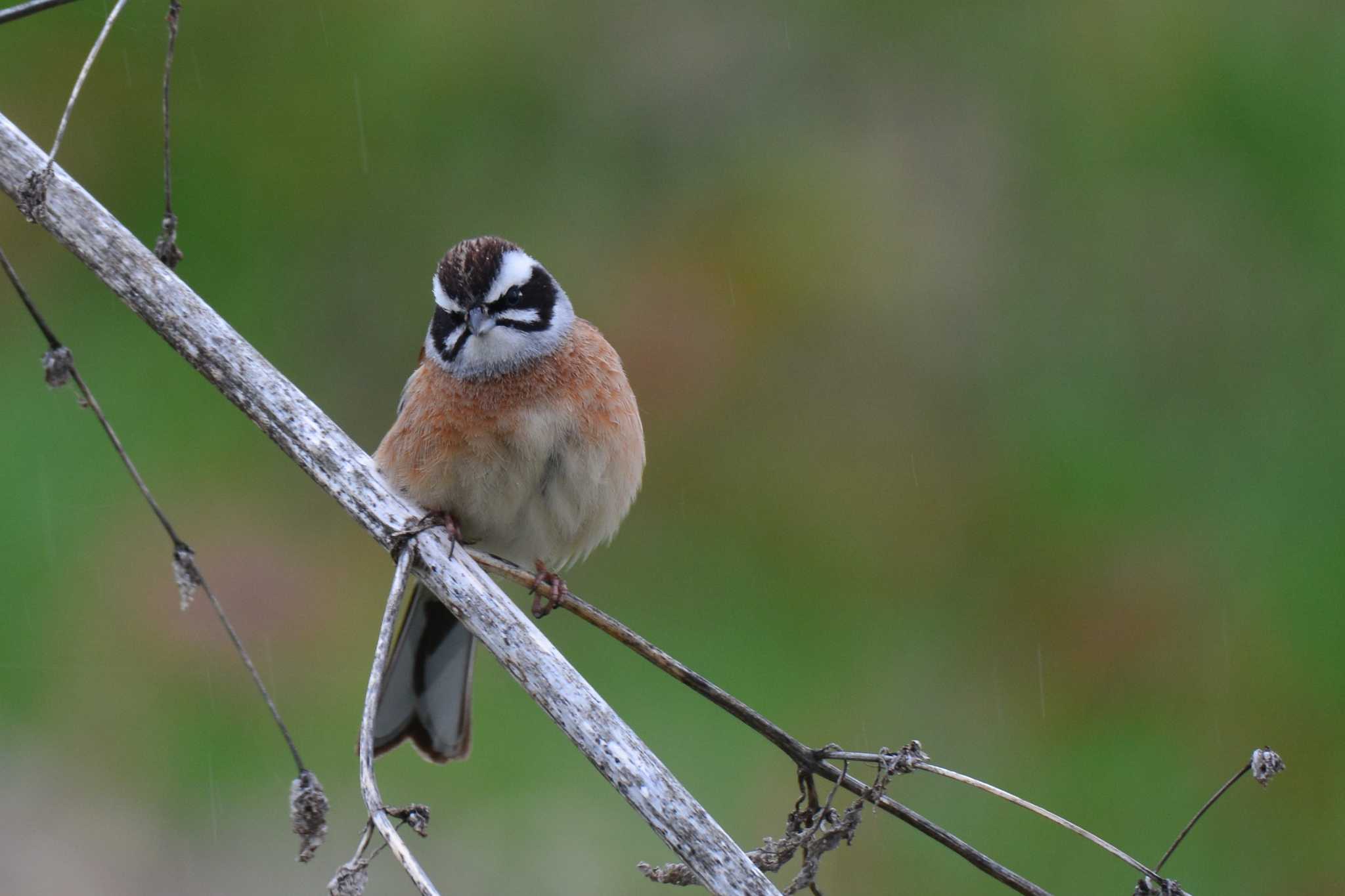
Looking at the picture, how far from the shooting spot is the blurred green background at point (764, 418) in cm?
546

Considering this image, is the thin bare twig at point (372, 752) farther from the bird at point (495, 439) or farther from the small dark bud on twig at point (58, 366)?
the bird at point (495, 439)

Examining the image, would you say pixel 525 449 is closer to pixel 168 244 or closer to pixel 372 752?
pixel 168 244

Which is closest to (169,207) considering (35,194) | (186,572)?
(35,194)

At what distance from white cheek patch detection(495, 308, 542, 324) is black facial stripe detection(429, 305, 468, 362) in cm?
12

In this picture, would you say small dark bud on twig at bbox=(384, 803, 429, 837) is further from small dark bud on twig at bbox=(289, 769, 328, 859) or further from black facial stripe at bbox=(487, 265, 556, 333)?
black facial stripe at bbox=(487, 265, 556, 333)

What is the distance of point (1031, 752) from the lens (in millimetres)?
5707

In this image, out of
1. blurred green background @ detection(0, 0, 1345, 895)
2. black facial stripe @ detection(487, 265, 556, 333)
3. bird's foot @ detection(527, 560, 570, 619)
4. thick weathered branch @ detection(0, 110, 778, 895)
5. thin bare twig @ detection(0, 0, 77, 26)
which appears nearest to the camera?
thin bare twig @ detection(0, 0, 77, 26)

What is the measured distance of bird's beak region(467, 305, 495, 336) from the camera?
155 inches

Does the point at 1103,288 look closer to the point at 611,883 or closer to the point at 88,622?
the point at 611,883

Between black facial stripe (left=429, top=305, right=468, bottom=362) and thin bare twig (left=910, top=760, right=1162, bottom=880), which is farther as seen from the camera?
black facial stripe (left=429, top=305, right=468, bottom=362)

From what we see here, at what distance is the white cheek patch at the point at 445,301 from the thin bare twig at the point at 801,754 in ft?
4.52

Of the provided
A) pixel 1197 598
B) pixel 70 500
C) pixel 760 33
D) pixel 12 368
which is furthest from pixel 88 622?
pixel 1197 598

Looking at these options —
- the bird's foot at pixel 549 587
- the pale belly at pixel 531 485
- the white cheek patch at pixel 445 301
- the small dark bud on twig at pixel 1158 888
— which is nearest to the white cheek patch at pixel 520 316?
the white cheek patch at pixel 445 301

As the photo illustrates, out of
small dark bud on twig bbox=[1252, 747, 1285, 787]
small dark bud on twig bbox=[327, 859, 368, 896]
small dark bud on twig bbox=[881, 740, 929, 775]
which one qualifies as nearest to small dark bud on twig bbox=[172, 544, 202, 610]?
small dark bud on twig bbox=[327, 859, 368, 896]
